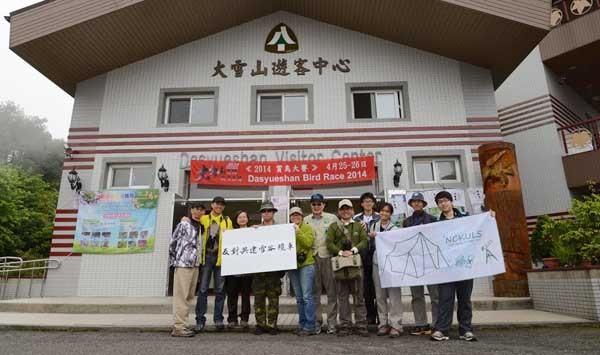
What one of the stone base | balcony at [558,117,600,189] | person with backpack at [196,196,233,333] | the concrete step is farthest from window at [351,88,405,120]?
person with backpack at [196,196,233,333]

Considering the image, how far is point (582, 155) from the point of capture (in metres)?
10.1

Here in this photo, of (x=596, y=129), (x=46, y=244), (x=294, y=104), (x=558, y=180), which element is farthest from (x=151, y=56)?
(x=46, y=244)

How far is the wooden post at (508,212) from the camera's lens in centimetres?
703

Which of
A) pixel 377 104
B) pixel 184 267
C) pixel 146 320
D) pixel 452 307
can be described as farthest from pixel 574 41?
pixel 146 320

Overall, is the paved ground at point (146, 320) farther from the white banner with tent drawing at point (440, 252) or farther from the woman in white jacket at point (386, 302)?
the white banner with tent drawing at point (440, 252)

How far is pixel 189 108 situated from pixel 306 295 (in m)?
6.71

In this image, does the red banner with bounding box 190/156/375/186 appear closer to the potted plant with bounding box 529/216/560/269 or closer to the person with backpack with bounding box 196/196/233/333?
the person with backpack with bounding box 196/196/233/333

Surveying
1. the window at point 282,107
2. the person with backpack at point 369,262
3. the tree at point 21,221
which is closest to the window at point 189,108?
the window at point 282,107

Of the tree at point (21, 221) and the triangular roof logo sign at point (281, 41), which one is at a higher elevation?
the triangular roof logo sign at point (281, 41)

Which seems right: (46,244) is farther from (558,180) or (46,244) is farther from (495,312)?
(558,180)

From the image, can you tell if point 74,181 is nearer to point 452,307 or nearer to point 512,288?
point 452,307

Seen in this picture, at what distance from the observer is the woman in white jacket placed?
4.80m

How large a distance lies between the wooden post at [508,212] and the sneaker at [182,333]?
Answer: 561cm

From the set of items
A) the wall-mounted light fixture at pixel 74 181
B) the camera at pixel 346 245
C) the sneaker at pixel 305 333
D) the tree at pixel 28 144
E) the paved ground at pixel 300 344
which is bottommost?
the paved ground at pixel 300 344
